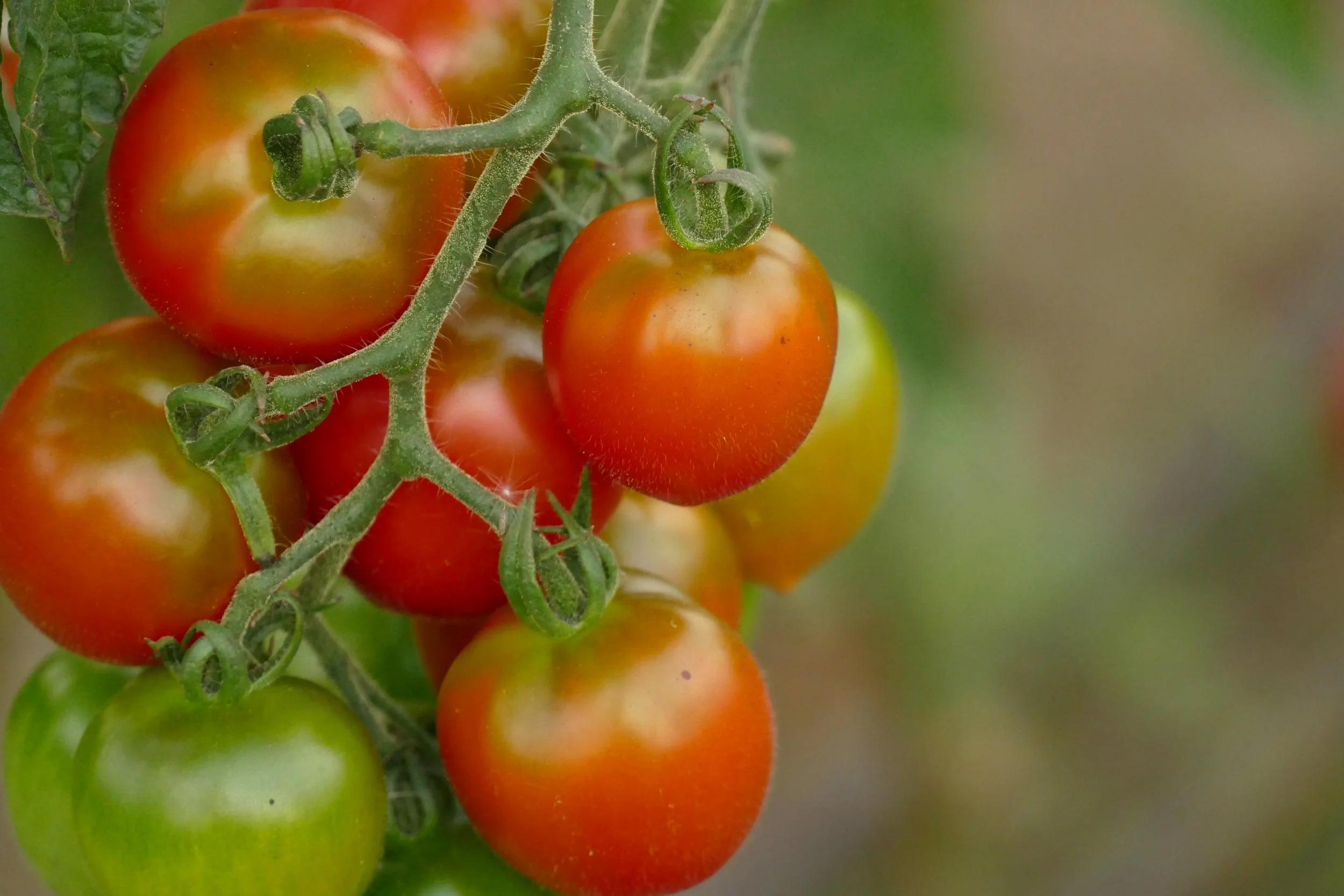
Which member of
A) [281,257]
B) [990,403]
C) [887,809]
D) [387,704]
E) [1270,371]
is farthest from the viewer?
[887,809]

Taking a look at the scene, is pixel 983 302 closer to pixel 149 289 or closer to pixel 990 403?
pixel 990 403

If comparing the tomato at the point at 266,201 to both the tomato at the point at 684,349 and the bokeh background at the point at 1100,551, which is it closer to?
the tomato at the point at 684,349

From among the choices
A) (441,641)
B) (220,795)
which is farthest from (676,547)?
(220,795)

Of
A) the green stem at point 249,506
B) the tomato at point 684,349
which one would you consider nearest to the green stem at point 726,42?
the tomato at point 684,349

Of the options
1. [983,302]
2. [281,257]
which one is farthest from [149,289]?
[983,302]

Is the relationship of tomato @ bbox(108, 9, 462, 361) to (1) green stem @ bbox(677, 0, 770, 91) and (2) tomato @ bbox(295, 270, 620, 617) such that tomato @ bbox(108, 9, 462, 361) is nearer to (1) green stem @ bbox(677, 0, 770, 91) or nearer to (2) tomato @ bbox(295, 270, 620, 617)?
(2) tomato @ bbox(295, 270, 620, 617)

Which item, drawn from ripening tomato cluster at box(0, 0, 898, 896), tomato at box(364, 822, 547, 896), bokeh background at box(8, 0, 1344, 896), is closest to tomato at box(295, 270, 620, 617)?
ripening tomato cluster at box(0, 0, 898, 896)

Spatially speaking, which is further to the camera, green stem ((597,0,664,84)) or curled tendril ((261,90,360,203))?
green stem ((597,0,664,84))
